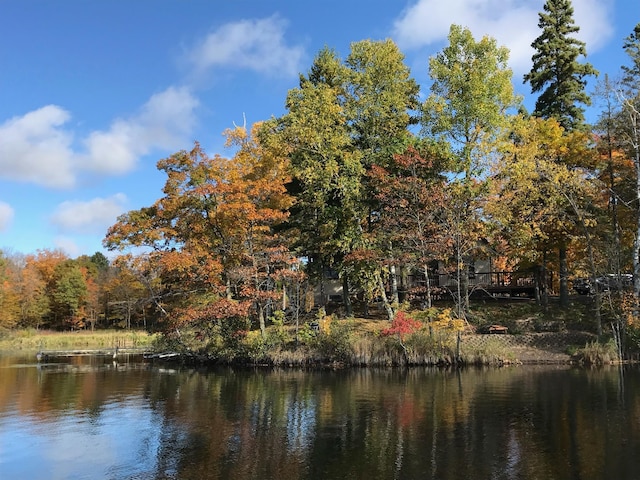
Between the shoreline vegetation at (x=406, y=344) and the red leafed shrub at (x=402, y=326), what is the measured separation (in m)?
0.05

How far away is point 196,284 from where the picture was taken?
29.8 meters

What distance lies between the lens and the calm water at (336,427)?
33.1 feet

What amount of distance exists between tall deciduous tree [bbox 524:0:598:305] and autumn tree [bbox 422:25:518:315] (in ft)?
21.3

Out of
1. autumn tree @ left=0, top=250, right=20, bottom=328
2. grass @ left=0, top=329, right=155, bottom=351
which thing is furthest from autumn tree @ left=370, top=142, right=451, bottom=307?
autumn tree @ left=0, top=250, right=20, bottom=328

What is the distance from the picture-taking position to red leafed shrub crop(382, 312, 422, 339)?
24.4 meters

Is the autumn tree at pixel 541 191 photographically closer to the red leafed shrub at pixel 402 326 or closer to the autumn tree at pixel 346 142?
the autumn tree at pixel 346 142

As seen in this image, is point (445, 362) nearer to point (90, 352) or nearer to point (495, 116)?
point (495, 116)

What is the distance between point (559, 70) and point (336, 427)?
3051 cm

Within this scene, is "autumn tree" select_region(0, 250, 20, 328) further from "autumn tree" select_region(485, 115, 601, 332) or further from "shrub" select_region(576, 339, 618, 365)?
"shrub" select_region(576, 339, 618, 365)

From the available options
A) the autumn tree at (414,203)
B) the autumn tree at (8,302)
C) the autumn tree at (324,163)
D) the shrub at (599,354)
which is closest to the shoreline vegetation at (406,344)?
the shrub at (599,354)

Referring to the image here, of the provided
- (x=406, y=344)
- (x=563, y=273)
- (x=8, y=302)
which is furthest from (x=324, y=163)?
(x=8, y=302)

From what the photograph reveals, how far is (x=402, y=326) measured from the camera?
24.3 meters

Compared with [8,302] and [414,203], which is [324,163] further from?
[8,302]

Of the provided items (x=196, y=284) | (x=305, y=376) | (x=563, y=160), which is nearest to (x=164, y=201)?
(x=196, y=284)
